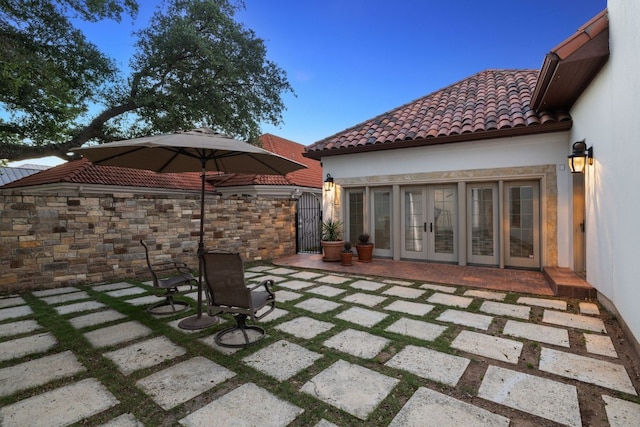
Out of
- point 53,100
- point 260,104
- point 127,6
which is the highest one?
point 127,6

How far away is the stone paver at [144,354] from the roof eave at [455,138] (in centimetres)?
711

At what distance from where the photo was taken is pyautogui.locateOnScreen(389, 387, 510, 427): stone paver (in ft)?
7.23

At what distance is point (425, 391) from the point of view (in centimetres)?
262

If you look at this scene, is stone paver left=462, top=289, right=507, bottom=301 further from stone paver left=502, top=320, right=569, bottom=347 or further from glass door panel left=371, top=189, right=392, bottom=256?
glass door panel left=371, top=189, right=392, bottom=256

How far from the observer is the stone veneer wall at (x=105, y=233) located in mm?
5926

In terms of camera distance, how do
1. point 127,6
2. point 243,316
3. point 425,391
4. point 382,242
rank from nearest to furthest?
1. point 425,391
2. point 243,316
3. point 382,242
4. point 127,6

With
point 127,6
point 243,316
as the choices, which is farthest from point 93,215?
point 127,6

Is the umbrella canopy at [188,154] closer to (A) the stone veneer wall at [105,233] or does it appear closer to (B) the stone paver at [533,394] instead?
(A) the stone veneer wall at [105,233]

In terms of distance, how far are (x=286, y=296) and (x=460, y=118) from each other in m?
6.67

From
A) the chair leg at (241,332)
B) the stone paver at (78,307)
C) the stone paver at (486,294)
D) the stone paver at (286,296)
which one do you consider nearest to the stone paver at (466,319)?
the stone paver at (486,294)

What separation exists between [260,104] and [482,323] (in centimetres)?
1173

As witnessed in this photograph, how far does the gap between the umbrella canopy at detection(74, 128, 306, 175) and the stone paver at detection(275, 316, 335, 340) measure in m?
2.36

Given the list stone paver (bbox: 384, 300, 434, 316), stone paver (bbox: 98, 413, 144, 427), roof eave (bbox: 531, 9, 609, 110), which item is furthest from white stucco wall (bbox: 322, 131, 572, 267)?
stone paver (bbox: 98, 413, 144, 427)

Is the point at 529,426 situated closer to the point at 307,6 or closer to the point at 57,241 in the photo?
the point at 57,241
